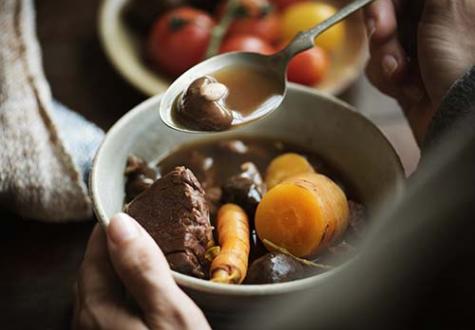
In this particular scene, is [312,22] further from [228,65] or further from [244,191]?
[244,191]

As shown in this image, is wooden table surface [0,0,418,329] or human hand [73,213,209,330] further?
wooden table surface [0,0,418,329]

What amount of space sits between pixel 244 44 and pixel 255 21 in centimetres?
11

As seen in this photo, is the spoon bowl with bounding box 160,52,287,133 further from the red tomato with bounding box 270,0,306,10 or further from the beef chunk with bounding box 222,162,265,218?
the red tomato with bounding box 270,0,306,10

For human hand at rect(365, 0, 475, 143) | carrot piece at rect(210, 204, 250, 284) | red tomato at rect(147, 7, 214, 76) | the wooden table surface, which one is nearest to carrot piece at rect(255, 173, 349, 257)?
carrot piece at rect(210, 204, 250, 284)

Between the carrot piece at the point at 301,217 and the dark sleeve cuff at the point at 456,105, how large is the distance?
17 centimetres

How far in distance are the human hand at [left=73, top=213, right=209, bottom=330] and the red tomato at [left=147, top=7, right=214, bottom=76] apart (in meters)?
0.77

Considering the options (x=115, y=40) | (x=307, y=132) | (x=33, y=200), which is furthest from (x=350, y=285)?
(x=115, y=40)

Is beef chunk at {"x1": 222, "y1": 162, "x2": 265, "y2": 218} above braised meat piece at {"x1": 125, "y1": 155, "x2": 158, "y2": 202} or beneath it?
beneath

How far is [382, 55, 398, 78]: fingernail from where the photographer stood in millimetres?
1207

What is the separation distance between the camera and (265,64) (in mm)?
1127

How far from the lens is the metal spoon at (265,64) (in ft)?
3.43

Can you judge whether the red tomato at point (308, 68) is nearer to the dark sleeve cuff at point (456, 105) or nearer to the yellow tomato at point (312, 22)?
the yellow tomato at point (312, 22)

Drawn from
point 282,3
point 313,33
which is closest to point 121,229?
point 313,33

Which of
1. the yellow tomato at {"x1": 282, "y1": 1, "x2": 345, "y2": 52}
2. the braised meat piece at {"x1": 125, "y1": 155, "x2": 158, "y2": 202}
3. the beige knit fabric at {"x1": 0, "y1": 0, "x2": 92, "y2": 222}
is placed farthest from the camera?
the yellow tomato at {"x1": 282, "y1": 1, "x2": 345, "y2": 52}
